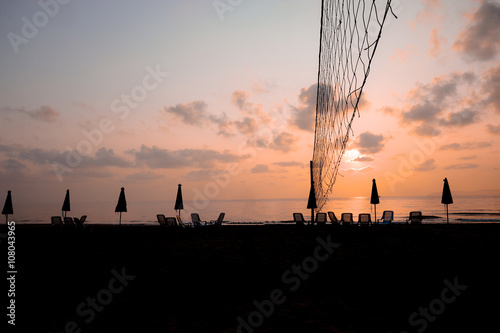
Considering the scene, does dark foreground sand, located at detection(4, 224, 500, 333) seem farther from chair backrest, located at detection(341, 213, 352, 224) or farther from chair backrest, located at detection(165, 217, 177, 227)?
chair backrest, located at detection(341, 213, 352, 224)

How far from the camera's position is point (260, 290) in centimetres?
585

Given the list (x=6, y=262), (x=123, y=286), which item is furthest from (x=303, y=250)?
(x=6, y=262)

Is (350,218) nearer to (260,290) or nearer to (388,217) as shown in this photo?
(388,217)

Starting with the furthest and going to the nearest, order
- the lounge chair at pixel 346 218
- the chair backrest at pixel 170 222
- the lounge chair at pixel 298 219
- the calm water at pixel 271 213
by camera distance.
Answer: the calm water at pixel 271 213 → the lounge chair at pixel 298 219 → the lounge chair at pixel 346 218 → the chair backrest at pixel 170 222

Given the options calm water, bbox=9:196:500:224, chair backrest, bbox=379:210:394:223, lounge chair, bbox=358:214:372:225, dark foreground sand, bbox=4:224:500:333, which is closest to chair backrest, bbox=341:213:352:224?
lounge chair, bbox=358:214:372:225

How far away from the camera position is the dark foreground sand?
14.2 feet

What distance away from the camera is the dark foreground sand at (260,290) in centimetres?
434

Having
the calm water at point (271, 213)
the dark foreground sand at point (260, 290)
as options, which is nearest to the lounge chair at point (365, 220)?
the dark foreground sand at point (260, 290)

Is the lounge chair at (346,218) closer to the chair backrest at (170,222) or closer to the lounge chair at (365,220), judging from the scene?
the lounge chair at (365,220)

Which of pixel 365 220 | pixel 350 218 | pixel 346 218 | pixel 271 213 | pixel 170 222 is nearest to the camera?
pixel 170 222

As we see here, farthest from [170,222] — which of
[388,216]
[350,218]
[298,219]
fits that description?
[388,216]

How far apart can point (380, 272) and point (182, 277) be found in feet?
13.5

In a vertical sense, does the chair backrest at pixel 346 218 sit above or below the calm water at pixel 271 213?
above

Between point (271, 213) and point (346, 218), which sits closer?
point (346, 218)
